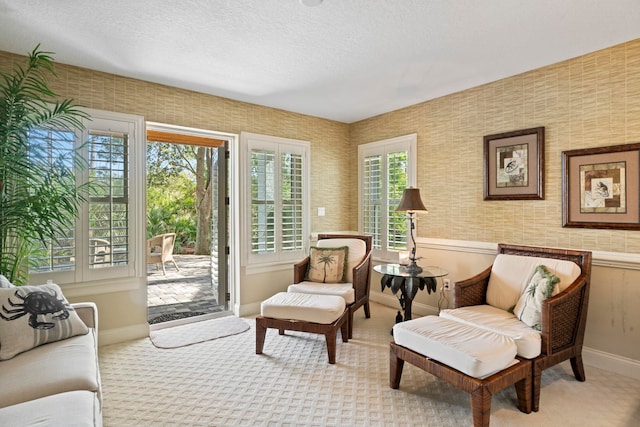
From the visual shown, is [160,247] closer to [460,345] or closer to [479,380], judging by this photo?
[460,345]

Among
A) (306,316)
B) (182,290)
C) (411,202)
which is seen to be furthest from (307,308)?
(182,290)

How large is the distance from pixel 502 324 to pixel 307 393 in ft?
4.84

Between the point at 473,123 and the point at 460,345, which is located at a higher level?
the point at 473,123

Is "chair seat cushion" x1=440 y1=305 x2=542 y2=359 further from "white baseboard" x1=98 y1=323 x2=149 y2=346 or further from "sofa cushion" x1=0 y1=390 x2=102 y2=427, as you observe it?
"white baseboard" x1=98 y1=323 x2=149 y2=346

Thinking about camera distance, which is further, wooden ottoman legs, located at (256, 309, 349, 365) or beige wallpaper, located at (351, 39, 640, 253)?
wooden ottoman legs, located at (256, 309, 349, 365)

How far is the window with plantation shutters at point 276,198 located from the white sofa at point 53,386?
2.40 meters

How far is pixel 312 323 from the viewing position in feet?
9.93

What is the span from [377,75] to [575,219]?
2214 millimetres

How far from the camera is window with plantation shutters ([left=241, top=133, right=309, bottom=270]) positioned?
434 centimetres

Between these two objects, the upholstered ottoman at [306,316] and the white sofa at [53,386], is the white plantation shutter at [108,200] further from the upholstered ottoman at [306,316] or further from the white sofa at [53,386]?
the upholstered ottoman at [306,316]

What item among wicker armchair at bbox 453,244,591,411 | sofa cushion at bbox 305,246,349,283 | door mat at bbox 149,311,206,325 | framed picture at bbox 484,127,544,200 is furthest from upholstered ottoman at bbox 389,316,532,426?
door mat at bbox 149,311,206,325

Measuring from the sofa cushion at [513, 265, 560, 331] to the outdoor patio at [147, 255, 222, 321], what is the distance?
3.54 m

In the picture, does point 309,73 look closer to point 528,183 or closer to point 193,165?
point 528,183

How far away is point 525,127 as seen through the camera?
3350 mm
